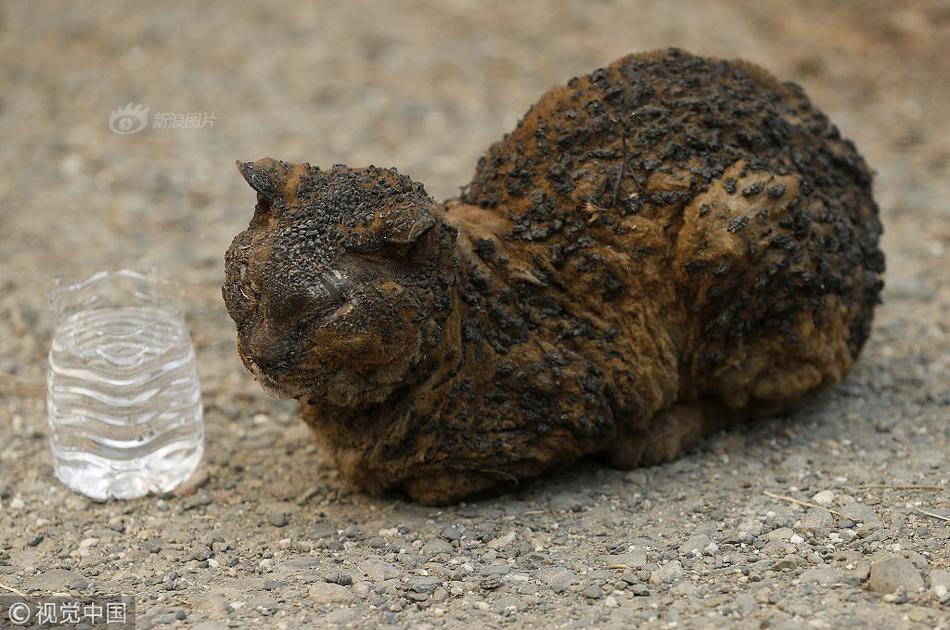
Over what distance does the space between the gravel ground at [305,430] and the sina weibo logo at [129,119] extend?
3.3 inches

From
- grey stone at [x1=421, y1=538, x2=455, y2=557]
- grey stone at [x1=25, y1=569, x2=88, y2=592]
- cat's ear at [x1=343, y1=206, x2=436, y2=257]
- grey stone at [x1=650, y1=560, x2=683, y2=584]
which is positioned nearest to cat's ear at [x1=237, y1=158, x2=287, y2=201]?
cat's ear at [x1=343, y1=206, x2=436, y2=257]

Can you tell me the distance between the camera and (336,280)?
388cm

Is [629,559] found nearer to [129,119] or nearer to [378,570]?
[378,570]

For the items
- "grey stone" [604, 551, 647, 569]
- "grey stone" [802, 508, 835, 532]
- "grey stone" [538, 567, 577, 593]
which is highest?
"grey stone" [802, 508, 835, 532]

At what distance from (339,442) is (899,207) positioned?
4.75m

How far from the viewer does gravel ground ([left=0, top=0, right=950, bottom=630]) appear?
3.88 m

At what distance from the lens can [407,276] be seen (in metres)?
4.02

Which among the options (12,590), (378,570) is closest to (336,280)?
(378,570)

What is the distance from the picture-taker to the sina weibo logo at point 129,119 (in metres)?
8.67

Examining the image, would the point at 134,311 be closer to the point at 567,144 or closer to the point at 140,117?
Answer: the point at 567,144

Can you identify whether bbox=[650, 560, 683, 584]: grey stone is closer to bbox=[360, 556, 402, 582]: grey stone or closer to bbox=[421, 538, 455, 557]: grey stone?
bbox=[421, 538, 455, 557]: grey stone

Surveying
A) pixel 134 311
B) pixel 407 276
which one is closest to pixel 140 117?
pixel 134 311

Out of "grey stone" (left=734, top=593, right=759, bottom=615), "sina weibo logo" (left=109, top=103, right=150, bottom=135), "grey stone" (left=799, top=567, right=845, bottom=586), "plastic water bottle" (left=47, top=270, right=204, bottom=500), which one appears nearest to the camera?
"grey stone" (left=734, top=593, right=759, bottom=615)

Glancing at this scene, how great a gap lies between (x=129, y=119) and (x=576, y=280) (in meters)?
5.40
